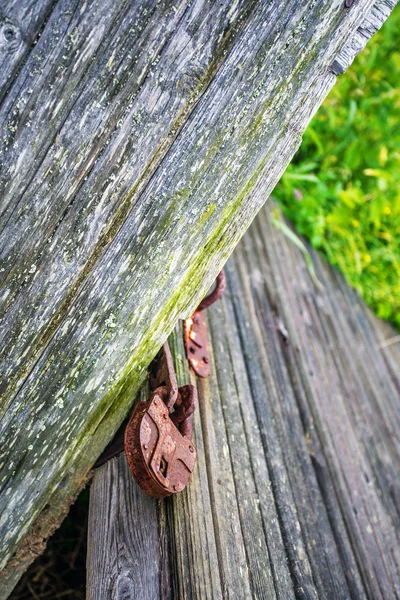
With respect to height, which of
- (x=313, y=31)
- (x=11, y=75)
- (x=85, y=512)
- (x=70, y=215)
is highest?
(x=313, y=31)

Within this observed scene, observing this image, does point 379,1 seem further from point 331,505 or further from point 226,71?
point 331,505

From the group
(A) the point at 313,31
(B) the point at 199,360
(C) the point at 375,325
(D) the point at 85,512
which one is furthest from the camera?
(C) the point at 375,325

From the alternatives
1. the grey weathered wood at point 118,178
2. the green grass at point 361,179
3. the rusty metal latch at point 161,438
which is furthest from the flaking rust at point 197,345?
the green grass at point 361,179

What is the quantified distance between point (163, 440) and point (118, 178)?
2.13 feet

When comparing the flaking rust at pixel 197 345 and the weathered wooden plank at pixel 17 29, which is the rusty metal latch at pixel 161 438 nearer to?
the flaking rust at pixel 197 345

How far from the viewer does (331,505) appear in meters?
1.90

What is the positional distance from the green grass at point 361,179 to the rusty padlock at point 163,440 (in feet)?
8.86

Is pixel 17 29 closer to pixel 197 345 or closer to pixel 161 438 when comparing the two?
pixel 161 438

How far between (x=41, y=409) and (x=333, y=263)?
3061mm

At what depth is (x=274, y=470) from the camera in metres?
1.70

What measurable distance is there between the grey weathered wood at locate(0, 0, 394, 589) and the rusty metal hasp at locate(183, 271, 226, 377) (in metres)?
0.29

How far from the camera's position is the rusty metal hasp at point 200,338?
1.66 m

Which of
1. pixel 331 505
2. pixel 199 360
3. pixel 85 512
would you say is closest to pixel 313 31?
pixel 199 360

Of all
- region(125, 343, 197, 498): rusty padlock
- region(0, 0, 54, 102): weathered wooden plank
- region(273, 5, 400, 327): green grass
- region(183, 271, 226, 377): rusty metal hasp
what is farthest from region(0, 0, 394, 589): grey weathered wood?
region(273, 5, 400, 327): green grass
